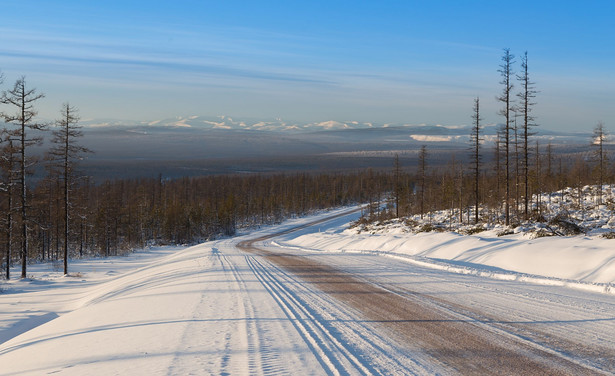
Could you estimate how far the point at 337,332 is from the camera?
785cm

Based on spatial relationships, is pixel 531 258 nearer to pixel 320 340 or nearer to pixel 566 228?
pixel 566 228

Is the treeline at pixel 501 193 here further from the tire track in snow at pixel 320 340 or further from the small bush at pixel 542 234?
the tire track in snow at pixel 320 340

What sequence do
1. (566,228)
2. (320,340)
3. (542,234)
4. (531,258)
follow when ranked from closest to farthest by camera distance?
(320,340) → (531,258) → (542,234) → (566,228)

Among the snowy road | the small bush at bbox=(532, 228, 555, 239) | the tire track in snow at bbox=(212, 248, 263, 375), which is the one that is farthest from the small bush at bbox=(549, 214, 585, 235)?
the tire track in snow at bbox=(212, 248, 263, 375)

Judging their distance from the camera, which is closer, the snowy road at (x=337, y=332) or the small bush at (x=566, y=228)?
the snowy road at (x=337, y=332)

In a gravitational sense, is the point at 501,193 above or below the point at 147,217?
above

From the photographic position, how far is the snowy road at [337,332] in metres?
6.11

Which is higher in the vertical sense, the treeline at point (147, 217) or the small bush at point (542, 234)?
the small bush at point (542, 234)

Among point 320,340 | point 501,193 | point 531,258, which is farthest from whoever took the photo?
point 501,193

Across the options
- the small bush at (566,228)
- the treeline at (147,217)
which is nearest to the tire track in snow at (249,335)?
the small bush at (566,228)

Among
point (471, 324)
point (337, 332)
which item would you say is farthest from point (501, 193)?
point (337, 332)

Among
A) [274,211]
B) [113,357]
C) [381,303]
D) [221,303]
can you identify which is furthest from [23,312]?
[274,211]

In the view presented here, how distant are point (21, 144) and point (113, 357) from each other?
26362 mm

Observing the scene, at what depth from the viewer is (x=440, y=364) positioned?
19.7 ft
